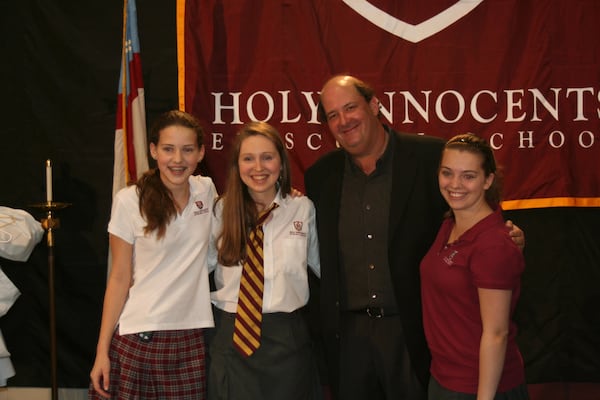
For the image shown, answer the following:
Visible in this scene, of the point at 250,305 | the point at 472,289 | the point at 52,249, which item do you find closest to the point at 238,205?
the point at 250,305

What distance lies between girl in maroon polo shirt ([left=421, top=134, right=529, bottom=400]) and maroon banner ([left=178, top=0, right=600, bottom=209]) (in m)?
1.40

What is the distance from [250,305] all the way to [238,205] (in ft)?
1.30

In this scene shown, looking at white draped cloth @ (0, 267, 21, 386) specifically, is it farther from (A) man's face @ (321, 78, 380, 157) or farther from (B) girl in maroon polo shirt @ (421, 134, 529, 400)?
(B) girl in maroon polo shirt @ (421, 134, 529, 400)

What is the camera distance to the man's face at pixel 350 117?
2.63m

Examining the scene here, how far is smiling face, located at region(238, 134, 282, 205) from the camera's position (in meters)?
2.45

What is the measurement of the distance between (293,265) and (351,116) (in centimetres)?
69

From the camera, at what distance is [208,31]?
3598 millimetres

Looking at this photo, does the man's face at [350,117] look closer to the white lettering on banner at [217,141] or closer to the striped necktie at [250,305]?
the striped necktie at [250,305]

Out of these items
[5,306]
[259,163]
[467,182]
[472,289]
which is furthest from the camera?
[5,306]

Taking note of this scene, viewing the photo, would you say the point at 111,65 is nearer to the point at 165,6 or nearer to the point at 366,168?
the point at 165,6

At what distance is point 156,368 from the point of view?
2340 mm

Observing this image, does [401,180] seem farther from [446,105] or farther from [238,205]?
[446,105]

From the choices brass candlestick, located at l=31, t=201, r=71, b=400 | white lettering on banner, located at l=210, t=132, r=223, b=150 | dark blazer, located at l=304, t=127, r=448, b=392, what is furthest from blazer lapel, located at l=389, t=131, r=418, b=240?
brass candlestick, located at l=31, t=201, r=71, b=400

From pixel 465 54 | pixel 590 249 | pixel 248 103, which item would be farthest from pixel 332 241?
pixel 590 249
